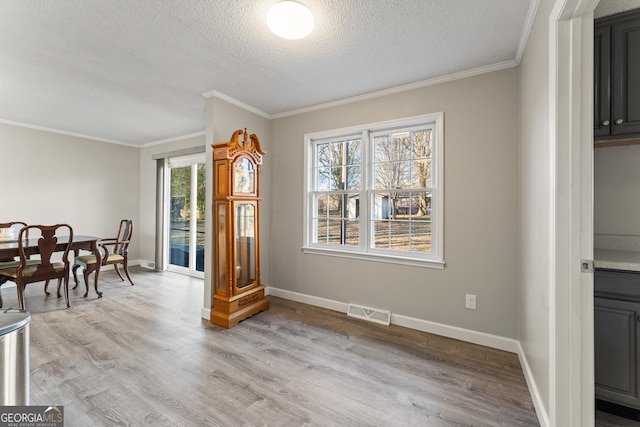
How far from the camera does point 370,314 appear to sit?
305cm

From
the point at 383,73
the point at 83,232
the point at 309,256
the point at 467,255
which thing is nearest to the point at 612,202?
the point at 467,255

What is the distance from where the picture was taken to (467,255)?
2596mm

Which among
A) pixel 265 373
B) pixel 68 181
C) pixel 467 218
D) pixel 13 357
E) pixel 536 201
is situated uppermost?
pixel 68 181

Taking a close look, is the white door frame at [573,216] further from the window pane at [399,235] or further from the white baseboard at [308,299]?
the white baseboard at [308,299]

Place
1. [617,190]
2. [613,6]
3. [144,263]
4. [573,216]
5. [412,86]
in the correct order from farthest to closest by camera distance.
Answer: [144,263], [412,86], [617,190], [613,6], [573,216]

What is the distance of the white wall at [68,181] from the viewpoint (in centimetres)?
428

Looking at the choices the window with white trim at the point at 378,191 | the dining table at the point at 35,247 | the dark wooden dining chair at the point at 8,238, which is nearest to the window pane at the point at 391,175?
the window with white trim at the point at 378,191

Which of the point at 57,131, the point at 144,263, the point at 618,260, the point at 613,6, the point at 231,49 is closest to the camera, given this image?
the point at 618,260

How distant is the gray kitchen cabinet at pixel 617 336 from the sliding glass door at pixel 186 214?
194 inches

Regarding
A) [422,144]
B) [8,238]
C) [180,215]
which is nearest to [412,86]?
[422,144]

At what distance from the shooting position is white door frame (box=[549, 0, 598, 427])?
1311mm

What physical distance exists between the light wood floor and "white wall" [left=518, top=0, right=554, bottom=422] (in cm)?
37

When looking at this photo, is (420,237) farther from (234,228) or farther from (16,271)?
(16,271)

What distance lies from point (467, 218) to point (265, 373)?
7.10 ft
